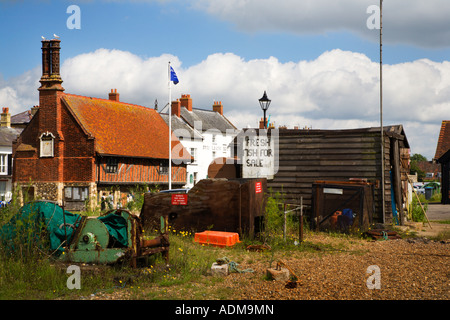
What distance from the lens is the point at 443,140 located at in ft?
132

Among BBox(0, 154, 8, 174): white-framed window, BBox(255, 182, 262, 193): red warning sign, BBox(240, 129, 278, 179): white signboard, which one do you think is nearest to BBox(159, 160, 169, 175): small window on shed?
BBox(0, 154, 8, 174): white-framed window

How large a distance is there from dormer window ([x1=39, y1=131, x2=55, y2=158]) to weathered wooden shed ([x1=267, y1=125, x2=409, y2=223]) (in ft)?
68.2

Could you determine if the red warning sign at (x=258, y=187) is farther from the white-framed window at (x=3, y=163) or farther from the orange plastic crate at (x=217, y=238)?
the white-framed window at (x=3, y=163)

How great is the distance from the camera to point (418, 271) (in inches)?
388

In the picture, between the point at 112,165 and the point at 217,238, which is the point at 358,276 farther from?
the point at 112,165

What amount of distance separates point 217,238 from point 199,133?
4072 cm

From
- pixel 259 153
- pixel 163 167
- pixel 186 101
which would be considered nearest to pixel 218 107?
pixel 186 101

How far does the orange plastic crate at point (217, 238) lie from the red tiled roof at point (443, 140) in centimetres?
3074

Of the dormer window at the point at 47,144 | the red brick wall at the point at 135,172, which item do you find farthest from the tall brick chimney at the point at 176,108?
the dormer window at the point at 47,144

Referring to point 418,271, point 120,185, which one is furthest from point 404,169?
point 120,185

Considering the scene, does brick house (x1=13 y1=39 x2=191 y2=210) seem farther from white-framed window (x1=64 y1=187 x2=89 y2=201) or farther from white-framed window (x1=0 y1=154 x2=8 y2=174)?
white-framed window (x1=0 y1=154 x2=8 y2=174)

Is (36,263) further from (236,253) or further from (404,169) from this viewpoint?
(404,169)

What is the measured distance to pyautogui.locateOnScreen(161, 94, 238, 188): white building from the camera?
1999 inches

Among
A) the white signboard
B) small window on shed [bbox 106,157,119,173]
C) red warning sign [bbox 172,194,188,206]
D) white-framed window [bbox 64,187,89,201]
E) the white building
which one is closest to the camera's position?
red warning sign [bbox 172,194,188,206]
